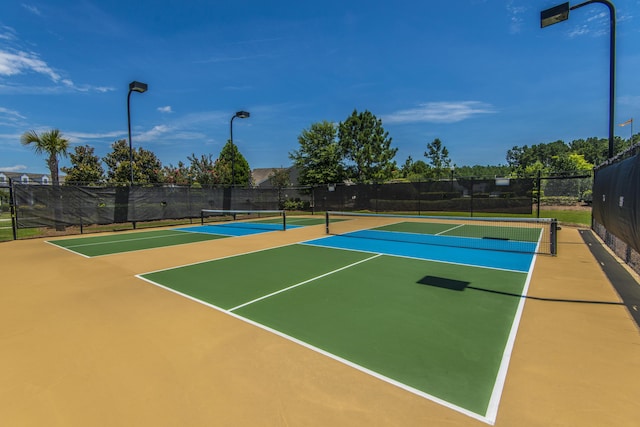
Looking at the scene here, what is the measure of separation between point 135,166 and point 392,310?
2795cm

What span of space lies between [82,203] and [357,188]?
15.1 metres

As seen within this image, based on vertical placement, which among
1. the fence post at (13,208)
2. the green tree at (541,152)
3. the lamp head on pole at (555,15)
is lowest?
the fence post at (13,208)

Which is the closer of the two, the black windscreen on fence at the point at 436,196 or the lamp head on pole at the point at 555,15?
the lamp head on pole at the point at 555,15

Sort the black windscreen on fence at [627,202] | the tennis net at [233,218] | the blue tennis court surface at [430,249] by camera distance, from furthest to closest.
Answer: the tennis net at [233,218], the blue tennis court surface at [430,249], the black windscreen on fence at [627,202]

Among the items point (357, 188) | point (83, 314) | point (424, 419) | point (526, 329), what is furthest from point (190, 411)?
point (357, 188)

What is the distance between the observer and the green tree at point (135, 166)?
83.3 ft

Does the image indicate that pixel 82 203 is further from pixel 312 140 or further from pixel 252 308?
pixel 312 140

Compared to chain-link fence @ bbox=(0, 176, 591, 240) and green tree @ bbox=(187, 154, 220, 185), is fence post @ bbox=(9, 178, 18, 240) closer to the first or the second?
chain-link fence @ bbox=(0, 176, 591, 240)

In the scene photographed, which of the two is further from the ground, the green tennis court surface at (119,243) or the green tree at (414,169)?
the green tree at (414,169)

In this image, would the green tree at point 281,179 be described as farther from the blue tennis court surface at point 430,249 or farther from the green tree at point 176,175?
the blue tennis court surface at point 430,249

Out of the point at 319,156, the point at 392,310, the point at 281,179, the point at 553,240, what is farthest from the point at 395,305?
the point at 281,179

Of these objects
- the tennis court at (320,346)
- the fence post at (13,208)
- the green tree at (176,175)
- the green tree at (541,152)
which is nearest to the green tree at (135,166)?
the green tree at (176,175)

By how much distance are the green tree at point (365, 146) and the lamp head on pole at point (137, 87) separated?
19.5m

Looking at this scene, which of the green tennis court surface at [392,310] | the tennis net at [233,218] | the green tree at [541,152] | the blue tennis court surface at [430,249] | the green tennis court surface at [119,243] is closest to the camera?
the green tennis court surface at [392,310]
